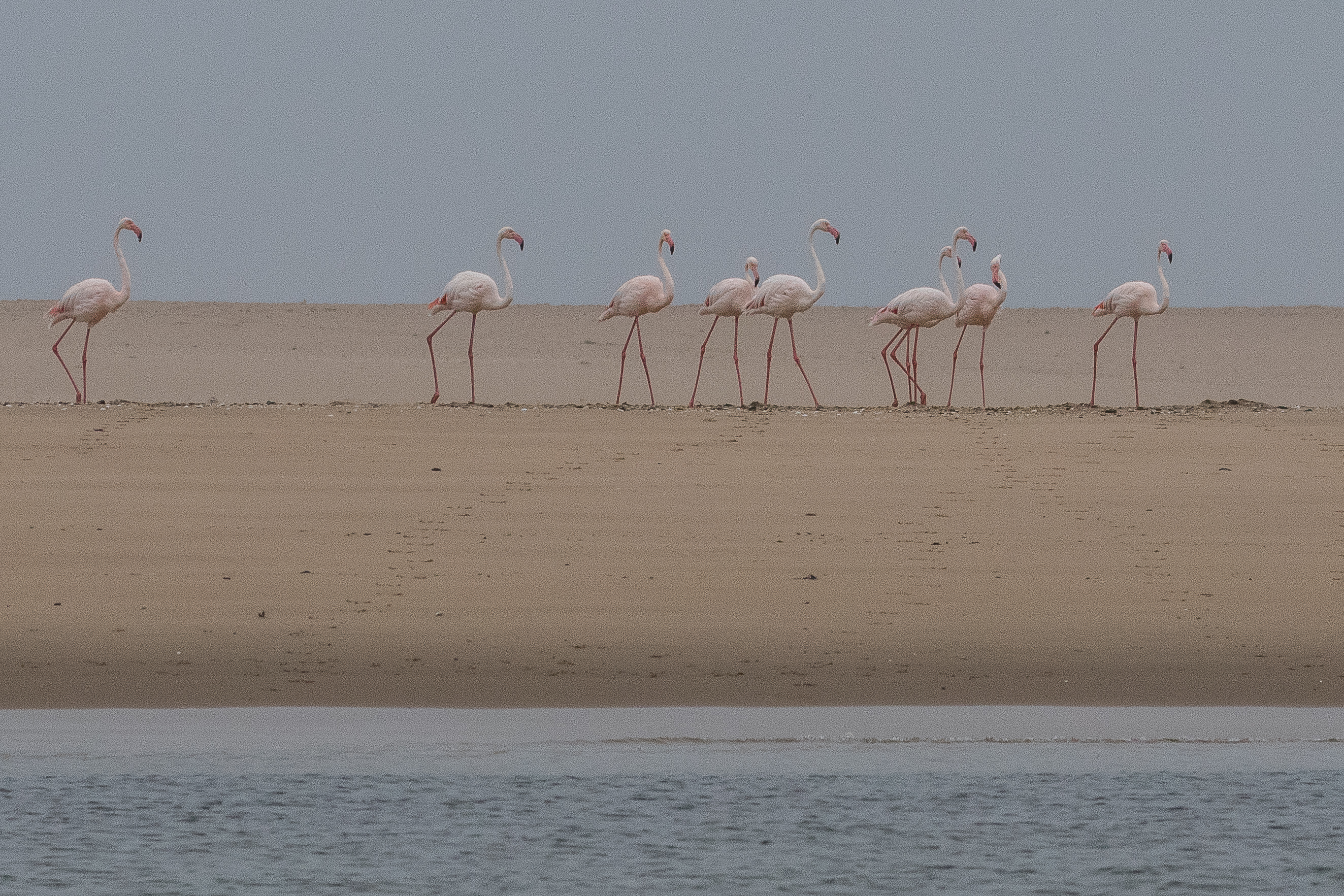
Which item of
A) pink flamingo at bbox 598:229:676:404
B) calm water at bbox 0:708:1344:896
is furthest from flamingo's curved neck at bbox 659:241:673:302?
calm water at bbox 0:708:1344:896

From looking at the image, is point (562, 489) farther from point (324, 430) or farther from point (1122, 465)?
point (1122, 465)

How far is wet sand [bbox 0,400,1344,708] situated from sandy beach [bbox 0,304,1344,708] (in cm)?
3

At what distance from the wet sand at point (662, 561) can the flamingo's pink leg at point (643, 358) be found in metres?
4.03

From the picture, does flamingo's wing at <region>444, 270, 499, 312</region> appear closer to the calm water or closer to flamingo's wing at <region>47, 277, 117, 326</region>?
flamingo's wing at <region>47, 277, 117, 326</region>

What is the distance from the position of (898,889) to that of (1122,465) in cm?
785

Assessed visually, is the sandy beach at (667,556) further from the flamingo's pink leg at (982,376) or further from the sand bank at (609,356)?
the sand bank at (609,356)

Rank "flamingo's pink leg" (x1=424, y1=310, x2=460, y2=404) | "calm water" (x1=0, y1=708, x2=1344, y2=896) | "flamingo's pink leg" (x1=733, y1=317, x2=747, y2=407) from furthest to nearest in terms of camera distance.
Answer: "flamingo's pink leg" (x1=733, y1=317, x2=747, y2=407) → "flamingo's pink leg" (x1=424, y1=310, x2=460, y2=404) → "calm water" (x1=0, y1=708, x2=1344, y2=896)

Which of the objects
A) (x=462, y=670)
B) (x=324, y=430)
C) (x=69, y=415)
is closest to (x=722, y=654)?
(x=462, y=670)

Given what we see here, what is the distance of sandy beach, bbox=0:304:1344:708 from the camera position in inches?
372

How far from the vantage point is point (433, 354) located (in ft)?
80.7

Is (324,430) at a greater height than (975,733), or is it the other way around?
(324,430)

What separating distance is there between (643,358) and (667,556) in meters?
8.85

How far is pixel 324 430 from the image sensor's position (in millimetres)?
15258

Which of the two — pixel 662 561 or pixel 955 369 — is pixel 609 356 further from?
pixel 662 561
